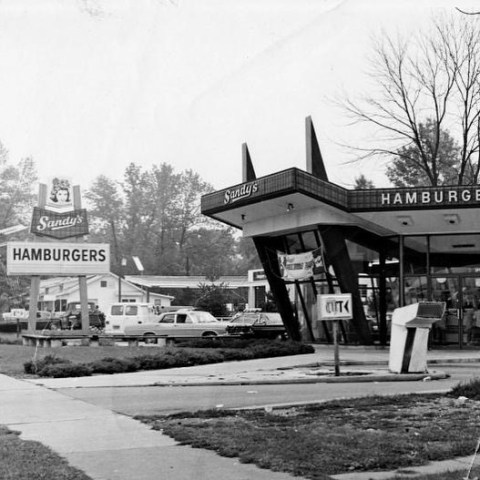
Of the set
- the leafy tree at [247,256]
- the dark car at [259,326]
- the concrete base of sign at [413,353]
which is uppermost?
the leafy tree at [247,256]

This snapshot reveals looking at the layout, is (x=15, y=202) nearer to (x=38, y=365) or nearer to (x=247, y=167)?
(x=247, y=167)

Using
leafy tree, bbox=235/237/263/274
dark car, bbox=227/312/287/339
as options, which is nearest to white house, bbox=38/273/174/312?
leafy tree, bbox=235/237/263/274

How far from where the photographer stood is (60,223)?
115 feet

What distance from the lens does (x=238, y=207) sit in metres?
27.2

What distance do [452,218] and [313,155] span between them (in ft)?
16.5

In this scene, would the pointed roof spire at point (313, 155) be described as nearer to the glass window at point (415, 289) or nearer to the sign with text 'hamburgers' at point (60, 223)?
the glass window at point (415, 289)

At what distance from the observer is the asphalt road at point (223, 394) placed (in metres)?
12.4

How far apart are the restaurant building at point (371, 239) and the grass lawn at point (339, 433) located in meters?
13.2

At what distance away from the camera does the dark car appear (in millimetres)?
32312

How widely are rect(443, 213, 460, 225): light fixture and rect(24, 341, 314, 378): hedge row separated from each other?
624 cm

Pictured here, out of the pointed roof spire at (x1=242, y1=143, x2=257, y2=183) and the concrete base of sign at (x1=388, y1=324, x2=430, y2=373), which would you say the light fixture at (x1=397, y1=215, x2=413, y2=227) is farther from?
the concrete base of sign at (x1=388, y1=324, x2=430, y2=373)

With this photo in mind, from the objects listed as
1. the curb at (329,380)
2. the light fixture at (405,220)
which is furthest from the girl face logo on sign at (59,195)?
the curb at (329,380)

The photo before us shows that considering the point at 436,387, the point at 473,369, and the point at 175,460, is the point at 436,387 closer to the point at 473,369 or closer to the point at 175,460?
the point at 473,369

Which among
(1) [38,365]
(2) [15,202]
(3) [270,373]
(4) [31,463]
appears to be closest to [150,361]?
(1) [38,365]
